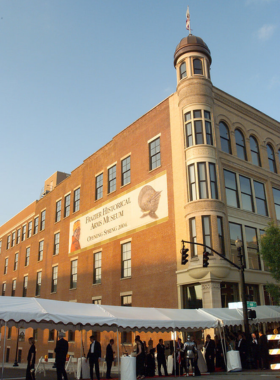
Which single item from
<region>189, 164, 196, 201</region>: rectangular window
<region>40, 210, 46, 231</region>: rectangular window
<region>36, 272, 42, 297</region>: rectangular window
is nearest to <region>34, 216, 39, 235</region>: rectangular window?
<region>40, 210, 46, 231</region>: rectangular window

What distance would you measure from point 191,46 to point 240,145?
752 centimetres

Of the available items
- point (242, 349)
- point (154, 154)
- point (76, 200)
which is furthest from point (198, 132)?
point (76, 200)

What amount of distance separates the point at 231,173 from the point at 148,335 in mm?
11600

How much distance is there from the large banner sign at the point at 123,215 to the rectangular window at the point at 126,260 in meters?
1.11

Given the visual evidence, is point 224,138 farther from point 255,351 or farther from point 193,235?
point 255,351

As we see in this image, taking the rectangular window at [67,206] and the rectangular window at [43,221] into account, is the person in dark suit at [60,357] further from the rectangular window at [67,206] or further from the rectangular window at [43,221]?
the rectangular window at [43,221]

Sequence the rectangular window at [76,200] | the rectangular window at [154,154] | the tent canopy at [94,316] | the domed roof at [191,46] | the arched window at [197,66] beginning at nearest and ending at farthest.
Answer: the tent canopy at [94,316] < the arched window at [197,66] < the domed roof at [191,46] < the rectangular window at [154,154] < the rectangular window at [76,200]

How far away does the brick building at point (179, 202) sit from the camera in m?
22.8

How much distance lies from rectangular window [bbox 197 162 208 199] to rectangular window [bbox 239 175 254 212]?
12.8 feet

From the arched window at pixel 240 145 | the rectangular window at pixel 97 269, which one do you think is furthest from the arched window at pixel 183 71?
the rectangular window at pixel 97 269

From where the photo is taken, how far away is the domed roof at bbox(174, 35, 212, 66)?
25984 mm

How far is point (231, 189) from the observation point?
25078mm

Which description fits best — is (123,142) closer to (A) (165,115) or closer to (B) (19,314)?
(A) (165,115)

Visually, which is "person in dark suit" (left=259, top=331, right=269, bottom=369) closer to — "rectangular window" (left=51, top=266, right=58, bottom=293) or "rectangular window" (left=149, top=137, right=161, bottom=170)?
"rectangular window" (left=149, top=137, right=161, bottom=170)
